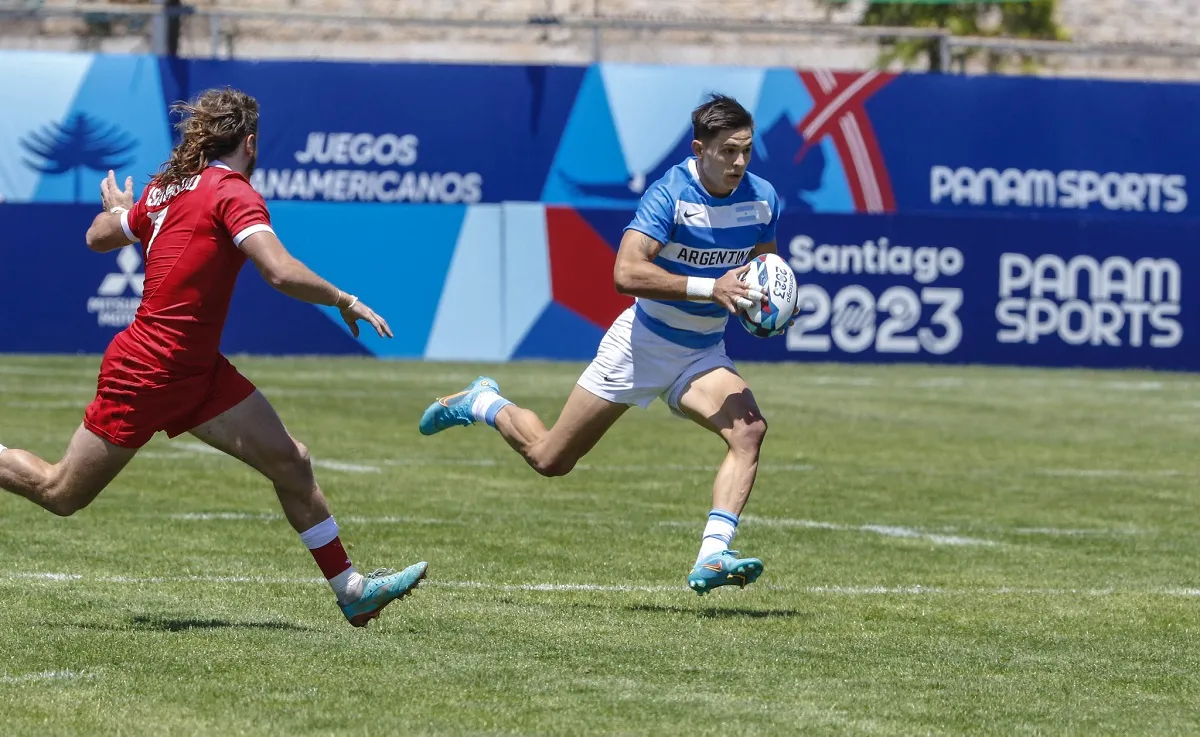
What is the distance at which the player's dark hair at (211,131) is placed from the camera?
7.27 m

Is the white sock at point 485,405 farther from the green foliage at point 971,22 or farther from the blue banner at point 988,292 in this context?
the green foliage at point 971,22

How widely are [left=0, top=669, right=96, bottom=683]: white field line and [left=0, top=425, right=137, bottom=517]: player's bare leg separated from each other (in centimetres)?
100

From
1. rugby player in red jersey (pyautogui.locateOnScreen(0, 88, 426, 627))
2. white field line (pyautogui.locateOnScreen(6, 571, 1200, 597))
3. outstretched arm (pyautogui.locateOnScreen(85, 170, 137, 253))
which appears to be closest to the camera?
rugby player in red jersey (pyautogui.locateOnScreen(0, 88, 426, 627))

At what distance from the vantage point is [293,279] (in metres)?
6.88

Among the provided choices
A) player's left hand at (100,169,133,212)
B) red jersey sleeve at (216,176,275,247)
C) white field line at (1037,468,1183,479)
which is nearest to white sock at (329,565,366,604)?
red jersey sleeve at (216,176,275,247)

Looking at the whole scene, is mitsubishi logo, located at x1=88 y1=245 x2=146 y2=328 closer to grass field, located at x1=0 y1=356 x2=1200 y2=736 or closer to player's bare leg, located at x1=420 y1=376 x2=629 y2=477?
grass field, located at x1=0 y1=356 x2=1200 y2=736

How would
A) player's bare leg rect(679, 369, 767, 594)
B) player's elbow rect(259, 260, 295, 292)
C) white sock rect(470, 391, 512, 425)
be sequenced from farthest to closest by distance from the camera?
white sock rect(470, 391, 512, 425)
player's bare leg rect(679, 369, 767, 594)
player's elbow rect(259, 260, 295, 292)

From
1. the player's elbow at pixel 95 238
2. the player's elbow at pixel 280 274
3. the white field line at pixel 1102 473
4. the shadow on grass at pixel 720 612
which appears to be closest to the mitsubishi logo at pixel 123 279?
the white field line at pixel 1102 473

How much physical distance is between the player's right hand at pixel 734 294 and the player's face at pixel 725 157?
44 centimetres

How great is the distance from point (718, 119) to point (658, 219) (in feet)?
1.70

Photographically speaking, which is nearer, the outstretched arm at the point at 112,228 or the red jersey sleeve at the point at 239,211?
the red jersey sleeve at the point at 239,211

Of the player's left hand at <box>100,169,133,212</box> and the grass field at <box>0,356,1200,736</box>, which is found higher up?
the player's left hand at <box>100,169,133,212</box>

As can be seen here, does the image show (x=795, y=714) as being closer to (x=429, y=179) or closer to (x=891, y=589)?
(x=891, y=589)

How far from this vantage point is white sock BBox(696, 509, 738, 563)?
26.7 feet
